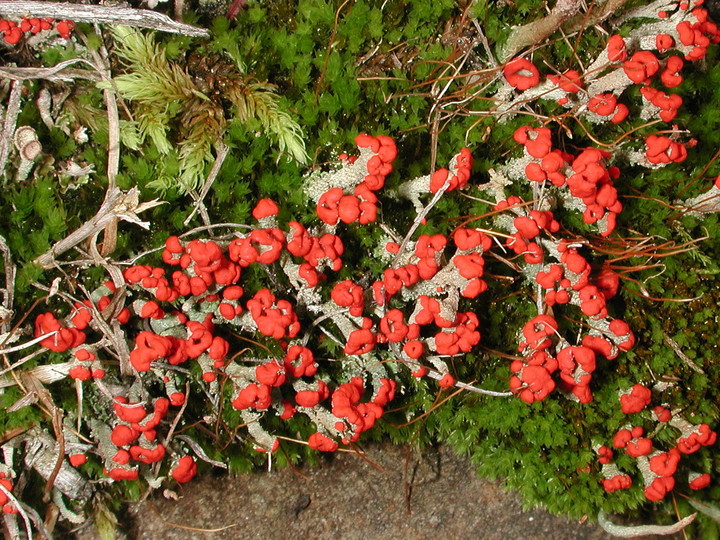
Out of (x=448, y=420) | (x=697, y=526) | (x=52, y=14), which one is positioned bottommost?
(x=697, y=526)

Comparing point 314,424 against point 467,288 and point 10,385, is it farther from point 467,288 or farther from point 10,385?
point 10,385

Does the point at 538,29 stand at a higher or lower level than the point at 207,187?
higher

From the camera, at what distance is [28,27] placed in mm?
2328

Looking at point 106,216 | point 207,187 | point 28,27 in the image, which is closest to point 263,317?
point 207,187

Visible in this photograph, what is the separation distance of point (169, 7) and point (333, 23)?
2.19ft

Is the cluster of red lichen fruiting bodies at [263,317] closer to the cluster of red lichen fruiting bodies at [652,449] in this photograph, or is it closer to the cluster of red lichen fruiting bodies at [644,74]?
the cluster of red lichen fruiting bodies at [644,74]

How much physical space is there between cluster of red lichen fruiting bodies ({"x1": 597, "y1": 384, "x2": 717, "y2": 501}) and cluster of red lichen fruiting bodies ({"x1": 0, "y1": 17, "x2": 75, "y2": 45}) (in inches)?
101

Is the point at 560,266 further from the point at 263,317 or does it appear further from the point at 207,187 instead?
the point at 207,187

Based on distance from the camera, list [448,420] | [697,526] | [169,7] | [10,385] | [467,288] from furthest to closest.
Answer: [697,526] → [448,420] → [169,7] → [10,385] → [467,288]

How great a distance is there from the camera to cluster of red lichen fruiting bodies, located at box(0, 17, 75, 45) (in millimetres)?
2299

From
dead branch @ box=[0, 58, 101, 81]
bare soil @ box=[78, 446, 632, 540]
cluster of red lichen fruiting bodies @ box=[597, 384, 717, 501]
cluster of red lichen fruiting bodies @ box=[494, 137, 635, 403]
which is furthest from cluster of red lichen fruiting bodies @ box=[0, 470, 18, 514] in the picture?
cluster of red lichen fruiting bodies @ box=[597, 384, 717, 501]

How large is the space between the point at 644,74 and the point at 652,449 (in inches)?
58.7

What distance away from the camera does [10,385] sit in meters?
2.41

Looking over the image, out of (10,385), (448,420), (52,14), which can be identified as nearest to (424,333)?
(448,420)
